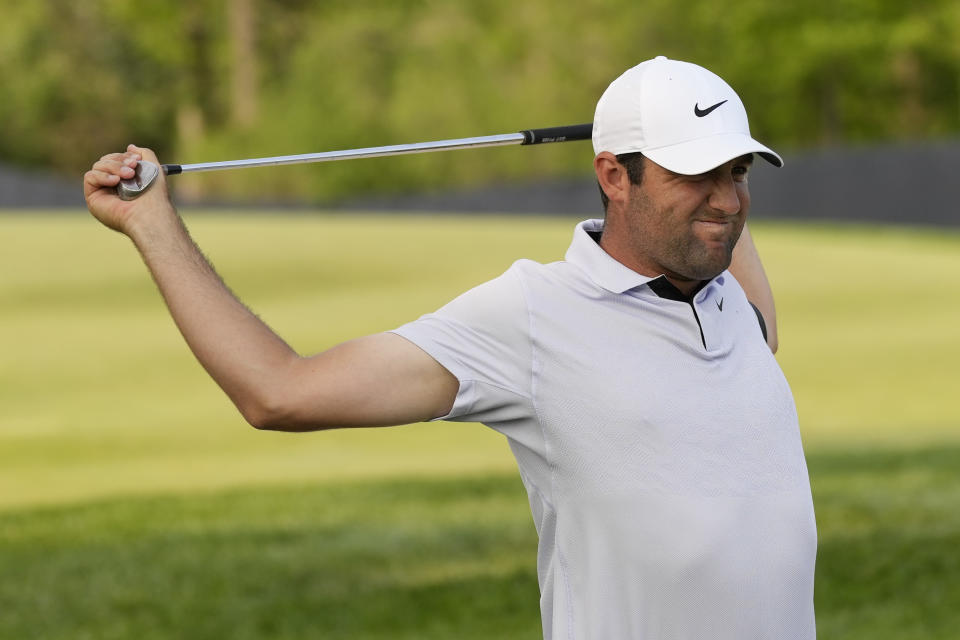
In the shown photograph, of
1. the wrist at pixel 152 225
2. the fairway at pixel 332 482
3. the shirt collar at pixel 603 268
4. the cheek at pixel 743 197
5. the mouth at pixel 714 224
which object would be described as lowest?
the fairway at pixel 332 482

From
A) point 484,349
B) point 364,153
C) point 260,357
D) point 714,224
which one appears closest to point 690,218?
point 714,224

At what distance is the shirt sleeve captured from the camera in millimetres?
2434

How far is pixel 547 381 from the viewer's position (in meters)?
2.45

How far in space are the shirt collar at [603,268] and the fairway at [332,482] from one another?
405cm

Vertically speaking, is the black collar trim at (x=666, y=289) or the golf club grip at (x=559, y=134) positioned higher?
the golf club grip at (x=559, y=134)

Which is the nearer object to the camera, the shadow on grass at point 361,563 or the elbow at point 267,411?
the elbow at point 267,411

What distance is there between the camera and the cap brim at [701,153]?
96.7 inches

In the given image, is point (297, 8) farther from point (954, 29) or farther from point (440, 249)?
point (440, 249)

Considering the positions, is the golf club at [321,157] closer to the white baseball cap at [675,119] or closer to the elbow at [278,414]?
the white baseball cap at [675,119]

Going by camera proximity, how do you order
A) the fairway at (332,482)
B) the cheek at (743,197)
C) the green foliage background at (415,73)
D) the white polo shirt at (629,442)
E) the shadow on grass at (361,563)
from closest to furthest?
the white polo shirt at (629,442) → the cheek at (743,197) → the shadow on grass at (361,563) → the fairway at (332,482) → the green foliage background at (415,73)

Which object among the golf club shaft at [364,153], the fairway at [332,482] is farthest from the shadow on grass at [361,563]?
the golf club shaft at [364,153]

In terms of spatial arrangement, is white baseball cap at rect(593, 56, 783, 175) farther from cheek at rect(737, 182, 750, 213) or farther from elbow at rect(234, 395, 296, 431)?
elbow at rect(234, 395, 296, 431)

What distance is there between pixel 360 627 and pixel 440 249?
61.3ft

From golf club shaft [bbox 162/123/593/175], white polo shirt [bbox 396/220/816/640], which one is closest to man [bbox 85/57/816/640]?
white polo shirt [bbox 396/220/816/640]
